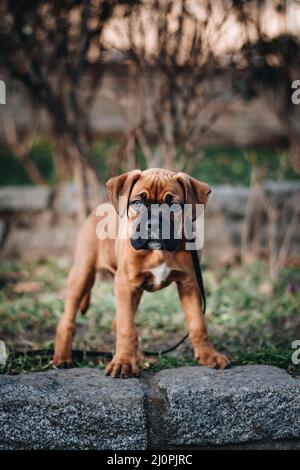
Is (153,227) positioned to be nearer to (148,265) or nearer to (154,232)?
(154,232)

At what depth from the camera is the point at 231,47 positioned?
5973 mm

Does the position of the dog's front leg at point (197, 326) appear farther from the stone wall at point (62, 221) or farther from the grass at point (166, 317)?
the stone wall at point (62, 221)

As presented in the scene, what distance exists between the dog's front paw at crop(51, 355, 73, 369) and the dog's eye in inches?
42.6

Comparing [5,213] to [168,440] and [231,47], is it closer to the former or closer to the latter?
[231,47]

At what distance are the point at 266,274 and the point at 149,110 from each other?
2.08m

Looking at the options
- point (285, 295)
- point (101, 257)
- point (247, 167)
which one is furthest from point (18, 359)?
point (247, 167)

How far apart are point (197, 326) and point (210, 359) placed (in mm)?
199

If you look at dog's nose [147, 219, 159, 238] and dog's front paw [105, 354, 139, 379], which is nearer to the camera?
dog's nose [147, 219, 159, 238]

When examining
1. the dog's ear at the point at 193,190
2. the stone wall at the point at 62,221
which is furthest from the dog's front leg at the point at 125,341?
the stone wall at the point at 62,221

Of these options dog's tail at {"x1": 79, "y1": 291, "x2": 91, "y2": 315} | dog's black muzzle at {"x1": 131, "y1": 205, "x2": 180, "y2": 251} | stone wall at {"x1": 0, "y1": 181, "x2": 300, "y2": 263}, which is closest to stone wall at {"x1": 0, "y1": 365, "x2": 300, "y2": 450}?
dog's black muzzle at {"x1": 131, "y1": 205, "x2": 180, "y2": 251}

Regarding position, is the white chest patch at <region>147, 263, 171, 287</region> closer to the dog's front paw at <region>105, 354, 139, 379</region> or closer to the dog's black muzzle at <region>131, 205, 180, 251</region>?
the dog's black muzzle at <region>131, 205, 180, 251</region>

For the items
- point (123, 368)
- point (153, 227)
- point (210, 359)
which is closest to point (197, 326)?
point (210, 359)

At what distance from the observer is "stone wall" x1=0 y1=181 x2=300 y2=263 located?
673 centimetres

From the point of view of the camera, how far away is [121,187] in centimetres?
336
